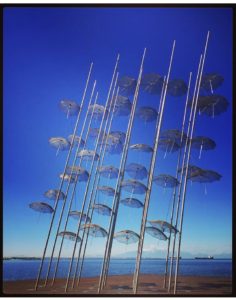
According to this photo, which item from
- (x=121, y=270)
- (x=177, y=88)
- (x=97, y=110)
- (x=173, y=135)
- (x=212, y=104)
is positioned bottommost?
(x=121, y=270)

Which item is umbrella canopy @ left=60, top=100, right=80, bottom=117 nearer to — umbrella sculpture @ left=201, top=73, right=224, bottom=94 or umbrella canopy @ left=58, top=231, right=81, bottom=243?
umbrella canopy @ left=58, top=231, right=81, bottom=243

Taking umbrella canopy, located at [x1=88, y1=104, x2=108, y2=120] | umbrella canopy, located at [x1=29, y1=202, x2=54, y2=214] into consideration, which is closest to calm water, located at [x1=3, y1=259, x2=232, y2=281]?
umbrella canopy, located at [x1=29, y1=202, x2=54, y2=214]

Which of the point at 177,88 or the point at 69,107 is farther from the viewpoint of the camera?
the point at 69,107

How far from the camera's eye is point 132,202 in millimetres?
12914

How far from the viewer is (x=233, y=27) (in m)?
8.30

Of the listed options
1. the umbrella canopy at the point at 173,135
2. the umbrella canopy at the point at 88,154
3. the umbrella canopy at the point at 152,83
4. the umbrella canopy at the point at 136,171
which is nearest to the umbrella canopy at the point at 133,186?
the umbrella canopy at the point at 136,171

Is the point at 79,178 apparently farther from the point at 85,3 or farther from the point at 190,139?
the point at 85,3

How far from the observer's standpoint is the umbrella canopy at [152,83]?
12617 millimetres

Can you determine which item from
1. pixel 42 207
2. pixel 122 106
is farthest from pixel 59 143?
pixel 122 106

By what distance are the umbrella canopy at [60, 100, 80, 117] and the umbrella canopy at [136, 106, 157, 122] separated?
8.20 ft

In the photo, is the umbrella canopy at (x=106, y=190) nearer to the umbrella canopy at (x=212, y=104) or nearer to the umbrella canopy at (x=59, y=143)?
the umbrella canopy at (x=59, y=143)

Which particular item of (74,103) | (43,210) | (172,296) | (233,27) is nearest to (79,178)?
(43,210)

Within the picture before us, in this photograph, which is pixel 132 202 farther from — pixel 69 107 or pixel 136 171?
pixel 69 107

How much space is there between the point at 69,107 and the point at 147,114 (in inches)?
123
